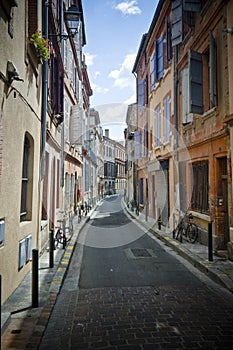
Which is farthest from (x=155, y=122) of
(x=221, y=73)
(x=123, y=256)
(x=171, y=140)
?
(x=123, y=256)

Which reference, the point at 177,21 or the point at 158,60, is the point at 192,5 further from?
the point at 158,60

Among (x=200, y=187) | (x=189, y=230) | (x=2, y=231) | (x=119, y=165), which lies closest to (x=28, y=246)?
(x=2, y=231)

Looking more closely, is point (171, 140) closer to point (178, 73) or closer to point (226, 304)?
point (178, 73)

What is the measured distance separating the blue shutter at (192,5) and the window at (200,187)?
494cm

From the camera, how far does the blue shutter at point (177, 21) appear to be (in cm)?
1090

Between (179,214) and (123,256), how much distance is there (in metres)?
4.17

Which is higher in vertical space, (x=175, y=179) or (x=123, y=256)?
(x=175, y=179)

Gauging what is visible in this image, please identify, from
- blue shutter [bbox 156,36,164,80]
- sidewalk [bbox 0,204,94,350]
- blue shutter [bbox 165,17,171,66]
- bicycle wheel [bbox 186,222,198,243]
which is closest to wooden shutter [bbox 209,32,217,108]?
bicycle wheel [bbox 186,222,198,243]

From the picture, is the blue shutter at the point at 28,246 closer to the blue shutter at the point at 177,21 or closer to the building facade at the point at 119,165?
the blue shutter at the point at 177,21

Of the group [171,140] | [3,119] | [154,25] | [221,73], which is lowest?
[3,119]

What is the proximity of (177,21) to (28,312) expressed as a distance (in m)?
10.8

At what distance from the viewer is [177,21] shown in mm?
11234

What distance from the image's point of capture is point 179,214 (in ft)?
40.2

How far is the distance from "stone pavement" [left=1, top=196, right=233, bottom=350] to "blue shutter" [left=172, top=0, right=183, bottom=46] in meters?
7.62
